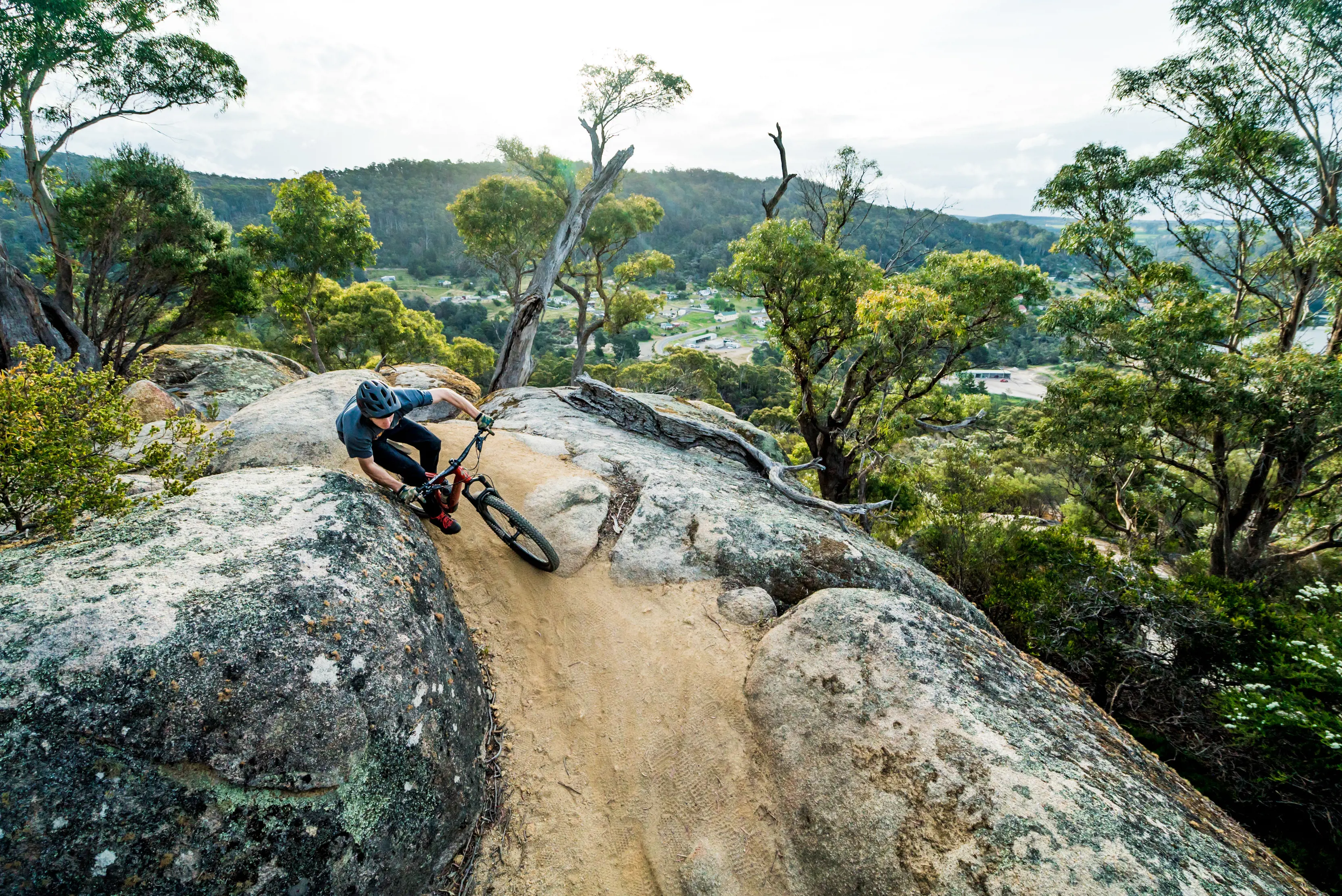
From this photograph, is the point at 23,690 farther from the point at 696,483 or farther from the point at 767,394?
the point at 767,394

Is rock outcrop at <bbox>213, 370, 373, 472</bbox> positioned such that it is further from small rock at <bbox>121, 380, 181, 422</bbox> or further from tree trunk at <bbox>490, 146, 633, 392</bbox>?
tree trunk at <bbox>490, 146, 633, 392</bbox>

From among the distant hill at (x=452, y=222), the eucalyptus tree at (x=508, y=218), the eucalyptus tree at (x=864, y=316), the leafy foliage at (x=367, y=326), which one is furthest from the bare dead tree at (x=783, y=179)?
the distant hill at (x=452, y=222)

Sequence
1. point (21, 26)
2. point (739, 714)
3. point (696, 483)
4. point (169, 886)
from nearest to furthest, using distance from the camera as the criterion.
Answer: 1. point (169, 886)
2. point (739, 714)
3. point (696, 483)
4. point (21, 26)

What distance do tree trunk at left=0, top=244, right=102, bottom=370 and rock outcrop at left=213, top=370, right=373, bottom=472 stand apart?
5.35m

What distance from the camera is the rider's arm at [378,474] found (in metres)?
6.51

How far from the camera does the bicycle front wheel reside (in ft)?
23.4

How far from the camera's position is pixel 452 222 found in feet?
309

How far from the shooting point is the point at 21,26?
12.0 meters

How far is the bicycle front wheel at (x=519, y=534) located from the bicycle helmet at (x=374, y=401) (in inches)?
66.8

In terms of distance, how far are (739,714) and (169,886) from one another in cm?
442

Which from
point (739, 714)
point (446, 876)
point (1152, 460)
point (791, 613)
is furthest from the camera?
point (1152, 460)

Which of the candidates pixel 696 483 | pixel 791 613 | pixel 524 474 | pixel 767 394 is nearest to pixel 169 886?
pixel 791 613

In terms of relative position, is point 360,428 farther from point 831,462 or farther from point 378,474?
point 831,462

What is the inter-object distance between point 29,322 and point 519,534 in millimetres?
14401
